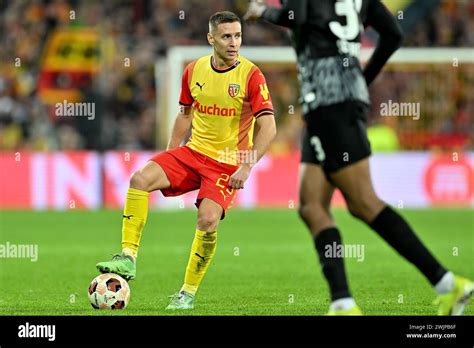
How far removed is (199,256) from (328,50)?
226cm

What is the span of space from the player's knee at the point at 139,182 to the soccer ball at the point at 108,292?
2.13 ft

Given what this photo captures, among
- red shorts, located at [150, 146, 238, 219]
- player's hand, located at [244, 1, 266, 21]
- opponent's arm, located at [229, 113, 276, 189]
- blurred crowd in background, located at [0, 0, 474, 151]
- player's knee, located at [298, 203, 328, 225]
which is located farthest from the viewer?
blurred crowd in background, located at [0, 0, 474, 151]

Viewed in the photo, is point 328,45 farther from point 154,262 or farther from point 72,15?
point 72,15

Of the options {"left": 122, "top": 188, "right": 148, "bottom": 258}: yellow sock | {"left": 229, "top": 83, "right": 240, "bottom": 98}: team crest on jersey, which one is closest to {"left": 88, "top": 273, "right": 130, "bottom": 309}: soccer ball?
{"left": 122, "top": 188, "right": 148, "bottom": 258}: yellow sock

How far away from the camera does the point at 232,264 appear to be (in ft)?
39.4

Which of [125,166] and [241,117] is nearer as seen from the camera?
[241,117]

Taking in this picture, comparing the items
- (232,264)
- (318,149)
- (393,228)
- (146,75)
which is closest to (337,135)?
(318,149)

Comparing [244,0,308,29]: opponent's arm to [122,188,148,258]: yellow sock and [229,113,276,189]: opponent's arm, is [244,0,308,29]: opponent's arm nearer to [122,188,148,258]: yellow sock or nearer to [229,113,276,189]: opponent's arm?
[229,113,276,189]: opponent's arm

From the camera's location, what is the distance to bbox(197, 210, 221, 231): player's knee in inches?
316

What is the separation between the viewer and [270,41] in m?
25.0

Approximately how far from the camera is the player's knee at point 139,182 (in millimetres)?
7980

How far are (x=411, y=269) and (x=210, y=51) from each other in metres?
9.95

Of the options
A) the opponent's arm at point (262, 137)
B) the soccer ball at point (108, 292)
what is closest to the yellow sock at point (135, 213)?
the soccer ball at point (108, 292)
